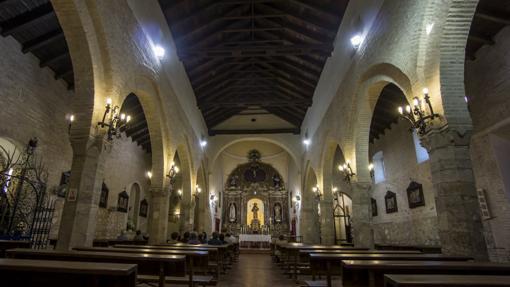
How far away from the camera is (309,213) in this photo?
50.5 ft

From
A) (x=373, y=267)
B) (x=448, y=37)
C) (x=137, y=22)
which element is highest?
(x=137, y=22)

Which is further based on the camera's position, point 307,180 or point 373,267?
point 307,180

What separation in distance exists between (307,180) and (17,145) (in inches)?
491

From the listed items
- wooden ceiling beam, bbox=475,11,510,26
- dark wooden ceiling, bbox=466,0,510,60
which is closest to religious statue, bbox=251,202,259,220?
dark wooden ceiling, bbox=466,0,510,60

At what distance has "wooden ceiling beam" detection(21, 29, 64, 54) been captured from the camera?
6.73 metres

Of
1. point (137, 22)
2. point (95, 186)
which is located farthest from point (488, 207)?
point (137, 22)

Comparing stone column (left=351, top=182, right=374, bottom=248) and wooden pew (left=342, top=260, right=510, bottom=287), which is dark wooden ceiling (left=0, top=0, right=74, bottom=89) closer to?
wooden pew (left=342, top=260, right=510, bottom=287)

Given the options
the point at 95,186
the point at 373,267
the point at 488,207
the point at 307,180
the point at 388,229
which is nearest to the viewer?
the point at 373,267

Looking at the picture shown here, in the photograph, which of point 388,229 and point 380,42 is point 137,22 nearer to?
point 380,42

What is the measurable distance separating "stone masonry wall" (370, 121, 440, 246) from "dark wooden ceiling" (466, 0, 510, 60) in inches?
152

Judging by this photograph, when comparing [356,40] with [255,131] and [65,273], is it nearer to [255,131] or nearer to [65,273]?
[65,273]

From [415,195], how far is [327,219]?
3267 mm

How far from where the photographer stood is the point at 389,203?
11516 mm

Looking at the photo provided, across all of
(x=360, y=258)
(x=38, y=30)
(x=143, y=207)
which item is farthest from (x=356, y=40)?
(x=143, y=207)
